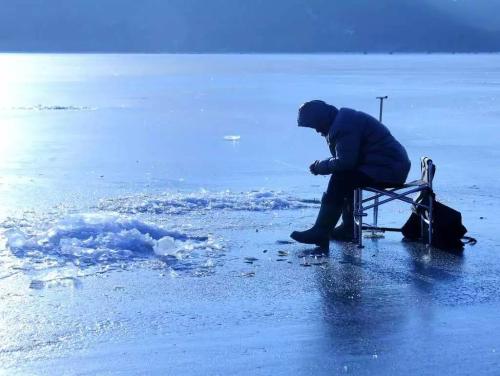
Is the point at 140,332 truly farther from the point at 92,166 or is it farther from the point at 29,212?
the point at 92,166

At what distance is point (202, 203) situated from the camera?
9219mm

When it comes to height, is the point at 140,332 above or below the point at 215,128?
below

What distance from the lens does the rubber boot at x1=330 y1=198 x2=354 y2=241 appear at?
7.61 m

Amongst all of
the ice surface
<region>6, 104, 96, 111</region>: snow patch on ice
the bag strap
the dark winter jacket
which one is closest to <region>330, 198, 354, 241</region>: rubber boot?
the dark winter jacket

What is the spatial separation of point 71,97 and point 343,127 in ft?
84.9

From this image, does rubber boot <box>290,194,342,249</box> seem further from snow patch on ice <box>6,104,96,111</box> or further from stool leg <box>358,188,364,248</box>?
snow patch on ice <box>6,104,96,111</box>

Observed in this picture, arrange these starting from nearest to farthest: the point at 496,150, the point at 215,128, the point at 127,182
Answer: the point at 127,182 → the point at 496,150 → the point at 215,128

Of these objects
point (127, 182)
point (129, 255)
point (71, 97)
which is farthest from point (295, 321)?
point (71, 97)

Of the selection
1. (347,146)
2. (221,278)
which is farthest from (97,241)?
(347,146)

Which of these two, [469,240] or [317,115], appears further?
[469,240]

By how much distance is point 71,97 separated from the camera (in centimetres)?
3212

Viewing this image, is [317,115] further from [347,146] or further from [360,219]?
[360,219]

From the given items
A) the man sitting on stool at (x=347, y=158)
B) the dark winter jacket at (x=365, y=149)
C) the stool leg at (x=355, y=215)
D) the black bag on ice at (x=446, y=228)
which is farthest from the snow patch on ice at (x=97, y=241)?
the black bag on ice at (x=446, y=228)

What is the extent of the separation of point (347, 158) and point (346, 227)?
2.20 ft
